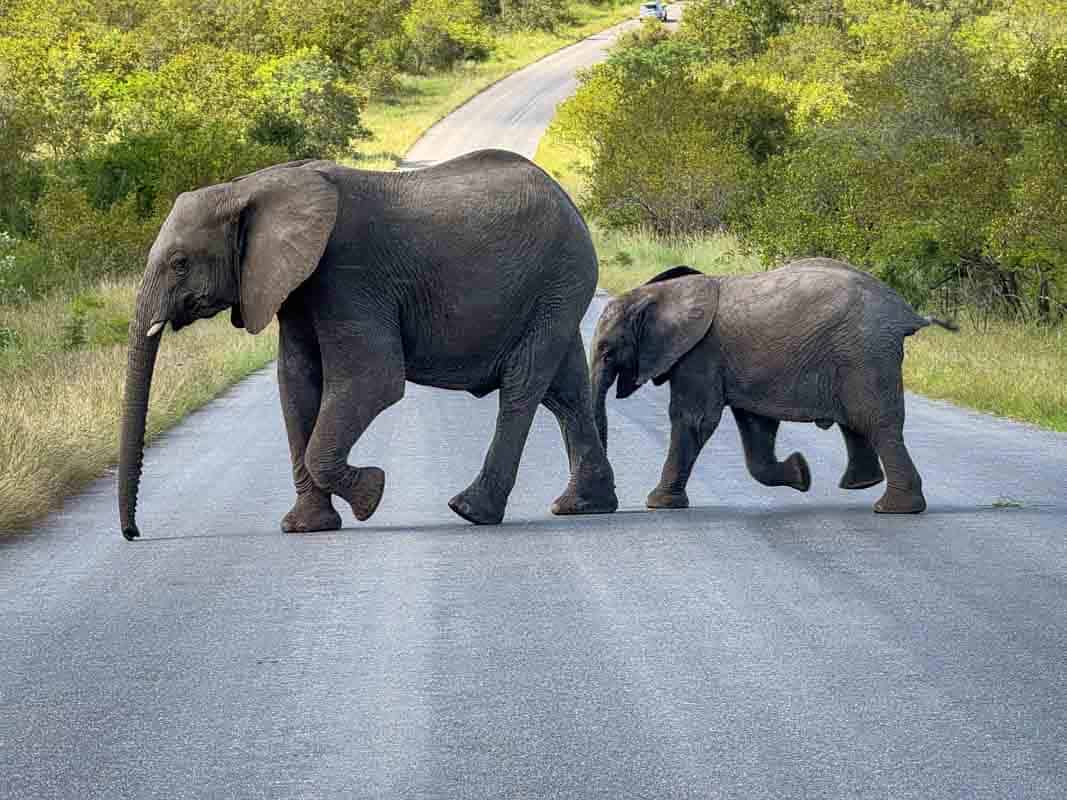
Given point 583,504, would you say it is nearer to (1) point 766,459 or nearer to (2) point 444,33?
(1) point 766,459

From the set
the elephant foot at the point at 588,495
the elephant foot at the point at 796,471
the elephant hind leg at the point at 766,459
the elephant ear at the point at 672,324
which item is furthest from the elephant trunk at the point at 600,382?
the elephant foot at the point at 796,471

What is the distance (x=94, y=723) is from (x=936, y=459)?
8.72 m

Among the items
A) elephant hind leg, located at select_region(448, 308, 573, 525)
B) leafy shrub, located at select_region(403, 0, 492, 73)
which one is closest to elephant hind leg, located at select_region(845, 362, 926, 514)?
elephant hind leg, located at select_region(448, 308, 573, 525)

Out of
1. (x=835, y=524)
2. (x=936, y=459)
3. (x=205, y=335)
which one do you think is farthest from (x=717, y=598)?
(x=205, y=335)

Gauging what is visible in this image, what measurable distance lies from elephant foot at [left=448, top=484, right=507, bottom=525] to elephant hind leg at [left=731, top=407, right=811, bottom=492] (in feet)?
5.51

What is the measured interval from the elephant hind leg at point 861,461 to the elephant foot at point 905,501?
0.58m

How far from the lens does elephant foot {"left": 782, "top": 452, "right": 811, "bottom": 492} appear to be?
37.9 feet

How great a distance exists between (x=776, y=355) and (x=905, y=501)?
1075mm

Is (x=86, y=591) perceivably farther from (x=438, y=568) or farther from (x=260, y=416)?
(x=260, y=416)

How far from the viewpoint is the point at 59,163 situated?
42906 millimetres

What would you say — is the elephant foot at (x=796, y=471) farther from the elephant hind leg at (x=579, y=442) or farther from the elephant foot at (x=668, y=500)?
the elephant hind leg at (x=579, y=442)

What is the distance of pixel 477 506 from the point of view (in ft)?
35.0

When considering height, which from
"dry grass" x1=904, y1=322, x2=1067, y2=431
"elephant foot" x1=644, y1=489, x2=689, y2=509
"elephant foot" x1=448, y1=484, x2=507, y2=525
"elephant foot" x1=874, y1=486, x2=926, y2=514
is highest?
"elephant foot" x1=448, y1=484, x2=507, y2=525

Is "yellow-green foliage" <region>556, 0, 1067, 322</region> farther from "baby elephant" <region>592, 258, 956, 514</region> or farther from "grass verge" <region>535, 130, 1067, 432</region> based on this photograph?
"baby elephant" <region>592, 258, 956, 514</region>
